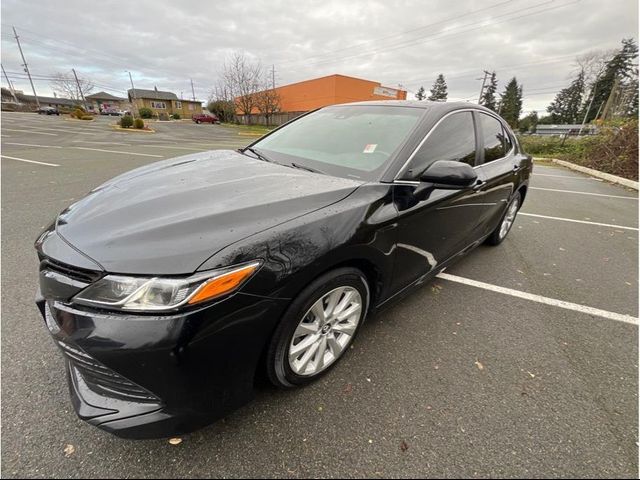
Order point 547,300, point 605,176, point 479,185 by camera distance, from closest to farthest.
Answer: point 479,185
point 547,300
point 605,176

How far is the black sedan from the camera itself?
1199 millimetres

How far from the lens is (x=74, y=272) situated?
1305 millimetres

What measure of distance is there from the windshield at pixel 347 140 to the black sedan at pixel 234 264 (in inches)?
0.7

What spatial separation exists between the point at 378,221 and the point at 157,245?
112 centimetres

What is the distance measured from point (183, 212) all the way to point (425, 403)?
1.65 meters

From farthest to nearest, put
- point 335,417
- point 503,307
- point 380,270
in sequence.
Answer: point 503,307 → point 380,270 → point 335,417

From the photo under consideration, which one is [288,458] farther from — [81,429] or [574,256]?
[574,256]

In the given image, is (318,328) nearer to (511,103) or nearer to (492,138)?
(492,138)

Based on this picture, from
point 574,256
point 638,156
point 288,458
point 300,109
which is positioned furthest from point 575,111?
point 288,458

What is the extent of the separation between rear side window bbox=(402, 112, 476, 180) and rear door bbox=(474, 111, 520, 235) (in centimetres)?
21

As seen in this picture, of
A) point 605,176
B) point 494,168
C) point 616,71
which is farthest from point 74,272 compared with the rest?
point 616,71

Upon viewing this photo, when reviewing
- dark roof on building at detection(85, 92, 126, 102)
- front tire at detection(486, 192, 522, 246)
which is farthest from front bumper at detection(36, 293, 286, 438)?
dark roof on building at detection(85, 92, 126, 102)

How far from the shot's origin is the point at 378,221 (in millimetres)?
1775

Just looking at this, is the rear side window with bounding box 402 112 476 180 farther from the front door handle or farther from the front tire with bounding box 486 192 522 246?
the front tire with bounding box 486 192 522 246
